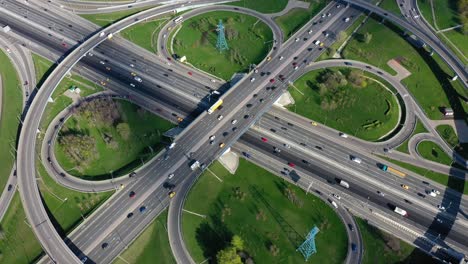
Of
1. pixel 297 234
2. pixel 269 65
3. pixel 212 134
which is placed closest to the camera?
pixel 297 234

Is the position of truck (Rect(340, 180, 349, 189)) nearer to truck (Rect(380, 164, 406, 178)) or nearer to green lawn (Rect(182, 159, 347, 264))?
green lawn (Rect(182, 159, 347, 264))

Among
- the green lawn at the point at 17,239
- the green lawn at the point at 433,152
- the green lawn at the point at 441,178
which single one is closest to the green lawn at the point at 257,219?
the green lawn at the point at 441,178

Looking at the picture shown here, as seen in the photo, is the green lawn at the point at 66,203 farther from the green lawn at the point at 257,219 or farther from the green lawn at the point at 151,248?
the green lawn at the point at 257,219

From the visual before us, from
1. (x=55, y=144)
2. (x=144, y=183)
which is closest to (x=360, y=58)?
(x=144, y=183)

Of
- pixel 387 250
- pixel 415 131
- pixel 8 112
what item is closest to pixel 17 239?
pixel 8 112

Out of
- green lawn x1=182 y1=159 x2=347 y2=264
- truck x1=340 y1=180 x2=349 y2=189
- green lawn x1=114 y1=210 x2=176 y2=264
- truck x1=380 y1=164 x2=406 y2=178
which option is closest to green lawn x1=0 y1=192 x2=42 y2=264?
green lawn x1=114 y1=210 x2=176 y2=264

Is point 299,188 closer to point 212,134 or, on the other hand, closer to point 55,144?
point 212,134
